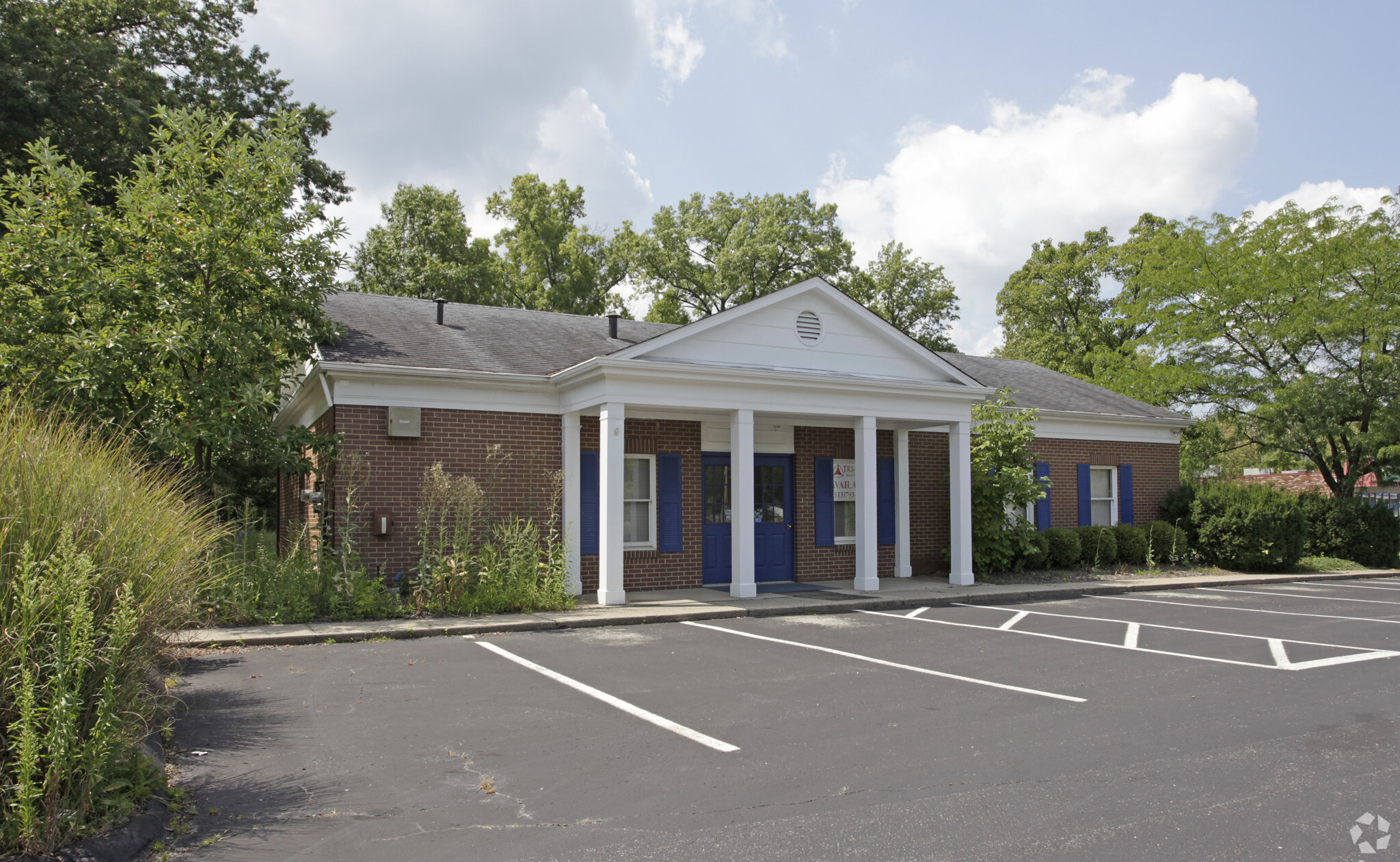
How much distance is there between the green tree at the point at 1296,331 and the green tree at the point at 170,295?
23.7m

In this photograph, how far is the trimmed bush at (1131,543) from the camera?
18.8 metres

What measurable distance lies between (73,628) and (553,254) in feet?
119

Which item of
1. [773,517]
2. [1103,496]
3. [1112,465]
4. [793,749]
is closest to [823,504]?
[773,517]

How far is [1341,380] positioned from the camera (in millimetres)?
23469

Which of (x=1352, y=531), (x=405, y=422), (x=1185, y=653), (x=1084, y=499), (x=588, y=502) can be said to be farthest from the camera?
(x=1352, y=531)

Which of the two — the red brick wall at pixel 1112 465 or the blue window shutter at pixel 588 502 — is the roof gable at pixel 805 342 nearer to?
the blue window shutter at pixel 588 502

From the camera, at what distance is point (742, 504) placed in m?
13.2

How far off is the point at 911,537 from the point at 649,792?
41.8 ft

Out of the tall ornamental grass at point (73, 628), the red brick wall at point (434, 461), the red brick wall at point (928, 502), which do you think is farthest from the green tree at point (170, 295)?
the red brick wall at point (928, 502)

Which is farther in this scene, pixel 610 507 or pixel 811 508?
pixel 811 508

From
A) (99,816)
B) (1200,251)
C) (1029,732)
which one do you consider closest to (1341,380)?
(1200,251)

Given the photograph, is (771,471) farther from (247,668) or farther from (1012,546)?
(247,668)

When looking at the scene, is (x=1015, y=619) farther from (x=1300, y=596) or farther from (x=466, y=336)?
(x=466, y=336)

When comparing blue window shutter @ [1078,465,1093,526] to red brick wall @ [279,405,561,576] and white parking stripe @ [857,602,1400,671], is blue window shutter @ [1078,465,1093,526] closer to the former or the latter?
white parking stripe @ [857,602,1400,671]
